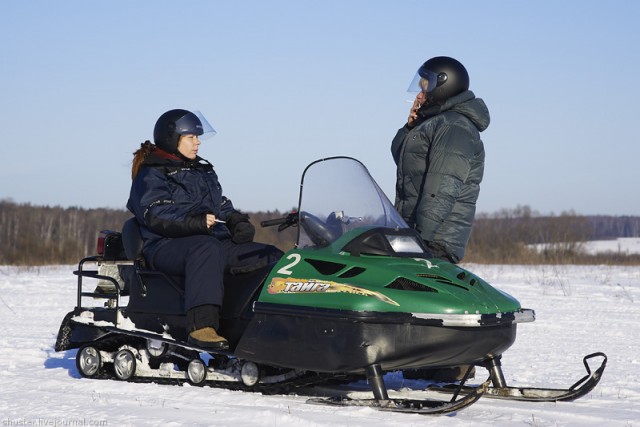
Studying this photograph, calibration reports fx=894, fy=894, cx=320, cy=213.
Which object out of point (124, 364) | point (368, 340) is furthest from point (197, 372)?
point (368, 340)

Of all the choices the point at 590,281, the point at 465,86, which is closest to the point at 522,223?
the point at 590,281

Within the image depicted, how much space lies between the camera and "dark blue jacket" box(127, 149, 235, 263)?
19.6ft

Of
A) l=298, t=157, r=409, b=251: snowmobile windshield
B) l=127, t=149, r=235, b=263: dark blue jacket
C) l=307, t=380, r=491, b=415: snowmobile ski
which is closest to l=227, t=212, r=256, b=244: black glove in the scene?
l=127, t=149, r=235, b=263: dark blue jacket

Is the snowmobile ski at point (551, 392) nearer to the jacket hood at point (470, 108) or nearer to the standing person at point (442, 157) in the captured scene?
the standing person at point (442, 157)

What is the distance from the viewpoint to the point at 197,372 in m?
5.98

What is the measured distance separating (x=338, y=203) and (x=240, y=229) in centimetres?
95

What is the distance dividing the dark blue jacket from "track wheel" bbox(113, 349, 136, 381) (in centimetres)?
70

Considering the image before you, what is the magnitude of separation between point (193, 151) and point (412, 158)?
1.57 meters

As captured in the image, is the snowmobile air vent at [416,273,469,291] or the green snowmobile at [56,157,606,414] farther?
the snowmobile air vent at [416,273,469,291]

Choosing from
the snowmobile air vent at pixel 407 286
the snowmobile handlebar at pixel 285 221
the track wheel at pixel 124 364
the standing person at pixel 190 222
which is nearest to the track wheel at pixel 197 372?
the standing person at pixel 190 222

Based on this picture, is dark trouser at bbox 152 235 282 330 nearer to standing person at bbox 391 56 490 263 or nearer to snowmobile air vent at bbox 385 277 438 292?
standing person at bbox 391 56 490 263

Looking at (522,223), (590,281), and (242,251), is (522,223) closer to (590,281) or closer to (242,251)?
(590,281)

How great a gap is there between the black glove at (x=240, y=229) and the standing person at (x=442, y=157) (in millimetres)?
1081

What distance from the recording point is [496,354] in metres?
5.18
